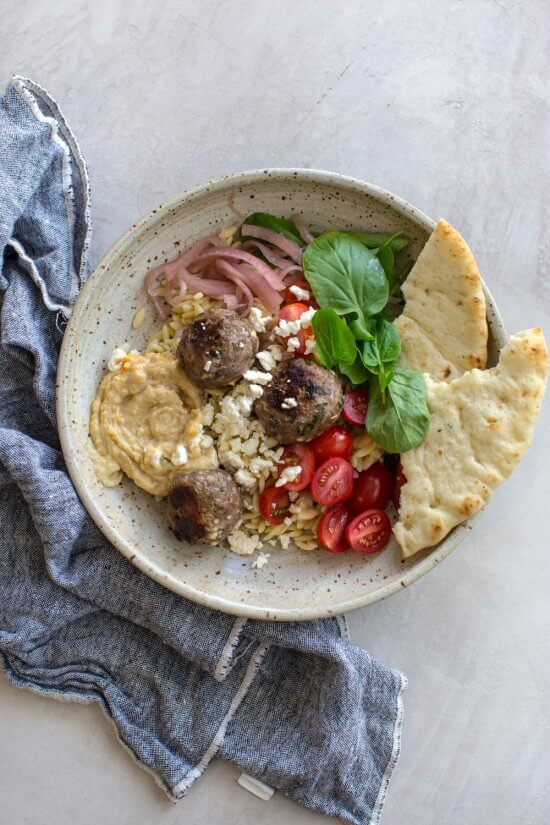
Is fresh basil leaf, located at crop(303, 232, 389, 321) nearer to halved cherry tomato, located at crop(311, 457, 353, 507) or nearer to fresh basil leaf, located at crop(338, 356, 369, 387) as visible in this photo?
fresh basil leaf, located at crop(338, 356, 369, 387)

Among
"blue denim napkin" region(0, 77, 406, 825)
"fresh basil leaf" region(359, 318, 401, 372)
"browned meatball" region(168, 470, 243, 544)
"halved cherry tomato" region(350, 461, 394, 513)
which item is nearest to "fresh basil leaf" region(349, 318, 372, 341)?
"fresh basil leaf" region(359, 318, 401, 372)

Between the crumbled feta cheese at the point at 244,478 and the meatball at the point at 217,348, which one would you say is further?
the crumbled feta cheese at the point at 244,478

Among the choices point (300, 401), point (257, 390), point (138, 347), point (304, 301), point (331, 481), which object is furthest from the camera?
point (138, 347)

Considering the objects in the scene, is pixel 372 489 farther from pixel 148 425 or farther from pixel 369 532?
pixel 148 425

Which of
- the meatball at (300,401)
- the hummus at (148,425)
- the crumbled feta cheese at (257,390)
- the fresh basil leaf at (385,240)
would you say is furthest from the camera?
the fresh basil leaf at (385,240)

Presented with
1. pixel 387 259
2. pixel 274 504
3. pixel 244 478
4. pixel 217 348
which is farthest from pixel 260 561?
pixel 387 259

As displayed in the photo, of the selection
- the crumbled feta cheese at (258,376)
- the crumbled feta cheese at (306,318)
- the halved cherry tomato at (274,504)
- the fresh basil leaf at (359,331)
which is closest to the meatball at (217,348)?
the crumbled feta cheese at (258,376)

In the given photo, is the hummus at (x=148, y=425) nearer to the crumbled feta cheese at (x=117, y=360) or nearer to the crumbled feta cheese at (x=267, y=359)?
the crumbled feta cheese at (x=117, y=360)
